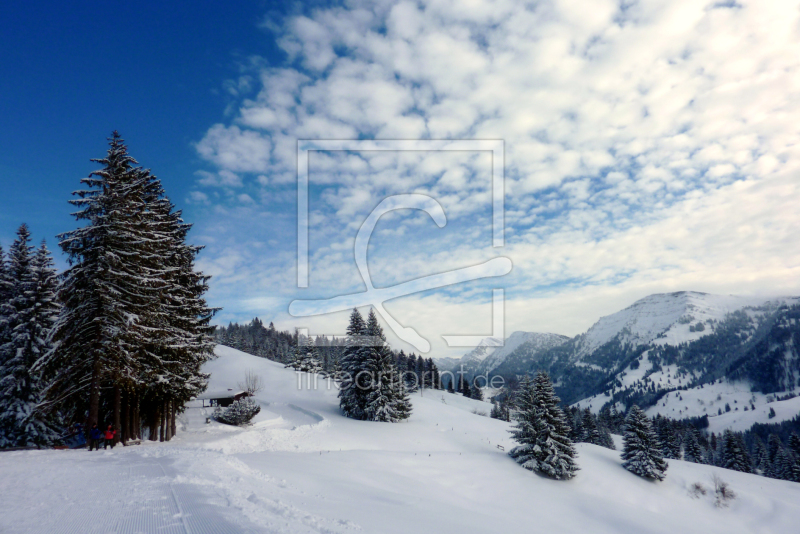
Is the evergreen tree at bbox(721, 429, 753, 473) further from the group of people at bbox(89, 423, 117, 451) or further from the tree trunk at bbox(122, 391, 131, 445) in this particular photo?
the group of people at bbox(89, 423, 117, 451)

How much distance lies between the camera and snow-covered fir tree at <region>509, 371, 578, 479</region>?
31062 millimetres

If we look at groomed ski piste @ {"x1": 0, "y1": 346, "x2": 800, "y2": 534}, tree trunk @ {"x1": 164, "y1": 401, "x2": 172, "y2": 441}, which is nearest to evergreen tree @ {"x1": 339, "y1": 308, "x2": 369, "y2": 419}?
groomed ski piste @ {"x1": 0, "y1": 346, "x2": 800, "y2": 534}

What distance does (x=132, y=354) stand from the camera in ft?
59.9

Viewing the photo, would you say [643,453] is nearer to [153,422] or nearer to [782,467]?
[153,422]

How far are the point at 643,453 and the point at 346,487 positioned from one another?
37933 mm

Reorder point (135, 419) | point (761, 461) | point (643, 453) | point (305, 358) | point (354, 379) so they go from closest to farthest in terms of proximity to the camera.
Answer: point (135, 419)
point (643, 453)
point (354, 379)
point (305, 358)
point (761, 461)

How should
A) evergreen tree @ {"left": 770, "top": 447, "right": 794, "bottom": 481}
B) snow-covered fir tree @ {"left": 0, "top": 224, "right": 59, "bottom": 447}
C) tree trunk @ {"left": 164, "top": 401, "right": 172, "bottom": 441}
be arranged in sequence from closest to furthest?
tree trunk @ {"left": 164, "top": 401, "right": 172, "bottom": 441}, snow-covered fir tree @ {"left": 0, "top": 224, "right": 59, "bottom": 447}, evergreen tree @ {"left": 770, "top": 447, "right": 794, "bottom": 481}

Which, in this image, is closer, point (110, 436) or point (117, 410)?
point (110, 436)

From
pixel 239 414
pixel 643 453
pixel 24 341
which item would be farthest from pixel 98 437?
pixel 643 453

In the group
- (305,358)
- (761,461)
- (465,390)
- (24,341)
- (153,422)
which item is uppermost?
(24,341)

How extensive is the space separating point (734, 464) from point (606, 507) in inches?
2289

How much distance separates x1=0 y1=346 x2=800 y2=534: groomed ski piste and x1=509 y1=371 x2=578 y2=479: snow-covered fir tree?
144 centimetres

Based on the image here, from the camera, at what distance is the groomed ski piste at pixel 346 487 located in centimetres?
726

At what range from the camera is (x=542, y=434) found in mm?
32469
